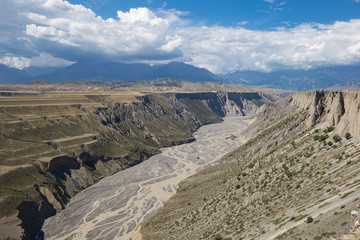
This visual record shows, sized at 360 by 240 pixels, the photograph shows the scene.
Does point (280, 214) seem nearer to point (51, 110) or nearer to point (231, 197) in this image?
point (231, 197)

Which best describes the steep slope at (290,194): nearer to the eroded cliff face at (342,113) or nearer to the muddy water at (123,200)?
the eroded cliff face at (342,113)

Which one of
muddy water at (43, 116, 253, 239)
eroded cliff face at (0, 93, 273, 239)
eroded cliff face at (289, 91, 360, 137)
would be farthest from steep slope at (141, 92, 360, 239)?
eroded cliff face at (0, 93, 273, 239)

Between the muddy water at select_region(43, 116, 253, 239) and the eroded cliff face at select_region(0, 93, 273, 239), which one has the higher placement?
the eroded cliff face at select_region(0, 93, 273, 239)

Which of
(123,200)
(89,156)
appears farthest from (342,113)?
(89,156)

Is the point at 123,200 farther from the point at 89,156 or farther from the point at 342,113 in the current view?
the point at 342,113

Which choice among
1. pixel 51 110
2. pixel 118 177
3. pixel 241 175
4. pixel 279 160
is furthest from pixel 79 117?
pixel 279 160

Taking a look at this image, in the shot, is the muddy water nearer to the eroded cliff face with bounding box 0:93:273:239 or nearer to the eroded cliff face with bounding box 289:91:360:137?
the eroded cliff face with bounding box 0:93:273:239
